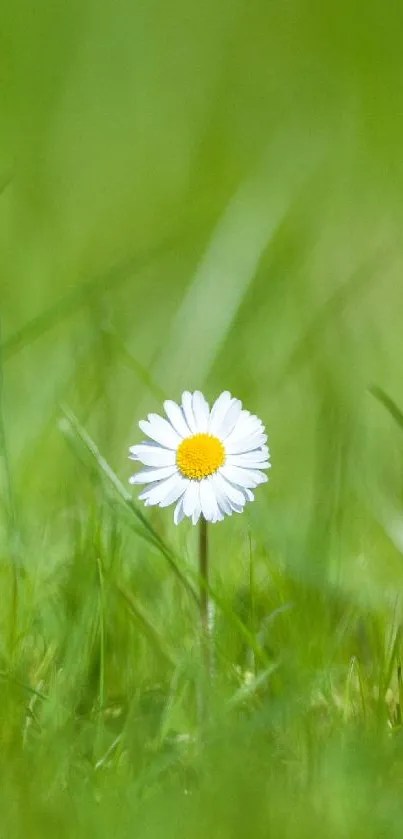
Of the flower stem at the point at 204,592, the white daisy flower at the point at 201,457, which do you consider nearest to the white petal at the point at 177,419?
the white daisy flower at the point at 201,457

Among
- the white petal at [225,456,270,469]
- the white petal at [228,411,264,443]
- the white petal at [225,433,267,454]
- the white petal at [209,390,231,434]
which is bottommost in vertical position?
the white petal at [225,456,270,469]

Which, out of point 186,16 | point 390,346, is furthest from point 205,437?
point 186,16

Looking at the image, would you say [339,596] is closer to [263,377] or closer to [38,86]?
[263,377]

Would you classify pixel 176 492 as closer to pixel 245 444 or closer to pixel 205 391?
pixel 245 444

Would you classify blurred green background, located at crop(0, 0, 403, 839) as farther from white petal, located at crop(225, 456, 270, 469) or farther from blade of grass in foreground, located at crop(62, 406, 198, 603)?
white petal, located at crop(225, 456, 270, 469)

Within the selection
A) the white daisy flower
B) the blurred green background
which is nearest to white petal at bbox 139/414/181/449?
the white daisy flower

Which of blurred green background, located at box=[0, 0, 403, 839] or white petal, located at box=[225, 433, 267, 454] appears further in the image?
white petal, located at box=[225, 433, 267, 454]
